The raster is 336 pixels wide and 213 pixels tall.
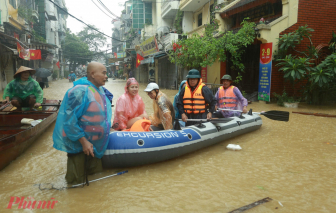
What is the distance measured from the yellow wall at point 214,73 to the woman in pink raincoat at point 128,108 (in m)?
8.67

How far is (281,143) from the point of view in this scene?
5.48 meters

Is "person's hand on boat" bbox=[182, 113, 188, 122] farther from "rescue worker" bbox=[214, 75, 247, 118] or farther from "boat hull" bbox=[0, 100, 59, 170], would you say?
"boat hull" bbox=[0, 100, 59, 170]

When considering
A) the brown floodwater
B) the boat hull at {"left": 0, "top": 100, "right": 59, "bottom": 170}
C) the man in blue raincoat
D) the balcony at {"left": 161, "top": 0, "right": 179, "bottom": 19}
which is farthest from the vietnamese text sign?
the man in blue raincoat

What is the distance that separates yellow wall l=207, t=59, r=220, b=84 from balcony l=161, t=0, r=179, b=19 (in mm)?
8278

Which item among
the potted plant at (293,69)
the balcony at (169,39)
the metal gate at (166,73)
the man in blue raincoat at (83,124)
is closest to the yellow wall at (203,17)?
the balcony at (169,39)

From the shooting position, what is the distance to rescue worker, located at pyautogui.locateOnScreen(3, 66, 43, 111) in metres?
6.57

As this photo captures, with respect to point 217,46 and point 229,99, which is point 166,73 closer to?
point 217,46

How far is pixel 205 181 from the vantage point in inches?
144

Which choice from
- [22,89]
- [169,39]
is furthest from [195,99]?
[169,39]

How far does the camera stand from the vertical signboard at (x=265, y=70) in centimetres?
1023

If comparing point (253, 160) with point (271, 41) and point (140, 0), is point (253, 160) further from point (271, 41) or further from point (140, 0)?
point (140, 0)

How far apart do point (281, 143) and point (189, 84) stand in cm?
239

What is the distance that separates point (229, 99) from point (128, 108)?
8.50 ft

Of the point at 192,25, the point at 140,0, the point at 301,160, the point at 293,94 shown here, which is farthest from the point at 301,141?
the point at 140,0
